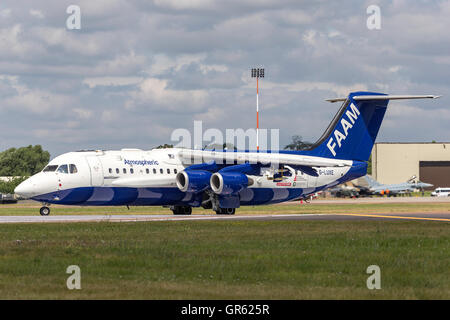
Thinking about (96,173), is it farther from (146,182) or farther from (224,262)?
(224,262)

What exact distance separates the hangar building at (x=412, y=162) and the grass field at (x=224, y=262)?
451 feet

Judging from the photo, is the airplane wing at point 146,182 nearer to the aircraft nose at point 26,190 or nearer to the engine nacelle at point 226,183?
the engine nacelle at point 226,183

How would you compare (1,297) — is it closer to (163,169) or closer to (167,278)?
(167,278)

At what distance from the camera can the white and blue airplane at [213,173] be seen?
47.0 meters

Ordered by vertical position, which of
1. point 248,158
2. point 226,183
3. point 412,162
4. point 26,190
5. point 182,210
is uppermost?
point 248,158

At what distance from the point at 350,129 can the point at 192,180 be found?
13383mm

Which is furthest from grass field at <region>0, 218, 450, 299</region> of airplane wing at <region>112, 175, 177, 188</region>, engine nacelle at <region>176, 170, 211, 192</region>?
engine nacelle at <region>176, 170, 211, 192</region>

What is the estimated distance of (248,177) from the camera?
52562 millimetres

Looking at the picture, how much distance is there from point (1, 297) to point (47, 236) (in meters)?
13.9

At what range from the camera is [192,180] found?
49.3 metres

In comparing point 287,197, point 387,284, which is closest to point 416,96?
point 287,197

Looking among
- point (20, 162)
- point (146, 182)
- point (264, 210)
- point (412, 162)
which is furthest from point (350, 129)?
point (20, 162)

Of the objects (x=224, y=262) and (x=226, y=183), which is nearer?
(x=224, y=262)

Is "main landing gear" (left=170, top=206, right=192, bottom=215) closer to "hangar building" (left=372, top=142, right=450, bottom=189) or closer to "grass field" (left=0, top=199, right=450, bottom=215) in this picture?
"grass field" (left=0, top=199, right=450, bottom=215)
